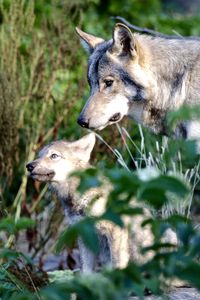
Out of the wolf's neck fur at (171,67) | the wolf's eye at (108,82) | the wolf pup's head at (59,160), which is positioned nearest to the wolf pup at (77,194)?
the wolf pup's head at (59,160)

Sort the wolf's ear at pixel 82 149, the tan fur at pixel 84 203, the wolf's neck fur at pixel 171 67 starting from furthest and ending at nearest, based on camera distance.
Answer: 1. the wolf's ear at pixel 82 149
2. the wolf's neck fur at pixel 171 67
3. the tan fur at pixel 84 203

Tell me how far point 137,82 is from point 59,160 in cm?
73

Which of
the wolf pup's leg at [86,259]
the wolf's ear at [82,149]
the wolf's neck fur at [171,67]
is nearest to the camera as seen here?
the wolf pup's leg at [86,259]

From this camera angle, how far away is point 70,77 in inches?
348

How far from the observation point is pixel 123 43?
6102 mm

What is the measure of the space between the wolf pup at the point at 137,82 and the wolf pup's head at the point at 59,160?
340mm

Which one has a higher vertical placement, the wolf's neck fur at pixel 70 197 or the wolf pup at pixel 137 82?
the wolf pup at pixel 137 82

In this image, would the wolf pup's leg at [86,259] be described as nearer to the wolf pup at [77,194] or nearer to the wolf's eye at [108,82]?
the wolf pup at [77,194]

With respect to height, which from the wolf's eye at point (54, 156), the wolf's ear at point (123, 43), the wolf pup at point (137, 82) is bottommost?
the wolf's eye at point (54, 156)

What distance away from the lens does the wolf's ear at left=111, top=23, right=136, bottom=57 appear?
6.02 meters

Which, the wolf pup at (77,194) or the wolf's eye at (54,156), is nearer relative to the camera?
the wolf pup at (77,194)

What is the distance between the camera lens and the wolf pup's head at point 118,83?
19.8 feet

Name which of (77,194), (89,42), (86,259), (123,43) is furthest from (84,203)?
(89,42)

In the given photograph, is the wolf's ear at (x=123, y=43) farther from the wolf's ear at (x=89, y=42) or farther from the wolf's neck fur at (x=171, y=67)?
the wolf's ear at (x=89, y=42)
